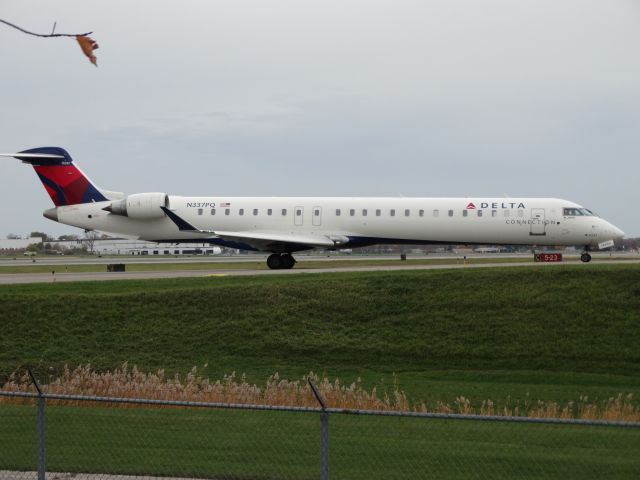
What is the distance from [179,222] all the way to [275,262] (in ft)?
15.1

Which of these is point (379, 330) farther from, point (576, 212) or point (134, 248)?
point (134, 248)

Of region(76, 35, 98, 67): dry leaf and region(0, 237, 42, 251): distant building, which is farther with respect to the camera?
region(0, 237, 42, 251): distant building

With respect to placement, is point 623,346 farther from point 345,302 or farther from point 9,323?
point 9,323

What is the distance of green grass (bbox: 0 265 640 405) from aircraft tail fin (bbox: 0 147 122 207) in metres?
12.6

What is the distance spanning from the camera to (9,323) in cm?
2505

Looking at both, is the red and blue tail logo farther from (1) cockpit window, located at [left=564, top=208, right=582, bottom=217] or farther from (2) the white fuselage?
(1) cockpit window, located at [left=564, top=208, right=582, bottom=217]

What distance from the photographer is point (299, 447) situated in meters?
12.2

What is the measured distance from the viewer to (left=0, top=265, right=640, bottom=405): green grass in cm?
2103

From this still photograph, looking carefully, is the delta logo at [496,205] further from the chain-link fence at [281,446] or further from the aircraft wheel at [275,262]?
the chain-link fence at [281,446]

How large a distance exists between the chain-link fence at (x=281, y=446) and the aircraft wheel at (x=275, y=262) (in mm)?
22757

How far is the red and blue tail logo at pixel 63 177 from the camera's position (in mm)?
39969

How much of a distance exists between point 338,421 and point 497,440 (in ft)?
9.94

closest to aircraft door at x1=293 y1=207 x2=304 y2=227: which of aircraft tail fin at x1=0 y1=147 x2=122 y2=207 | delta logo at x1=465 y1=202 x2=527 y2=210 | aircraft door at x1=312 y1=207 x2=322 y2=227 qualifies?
aircraft door at x1=312 y1=207 x2=322 y2=227

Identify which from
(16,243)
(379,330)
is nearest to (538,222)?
(379,330)
